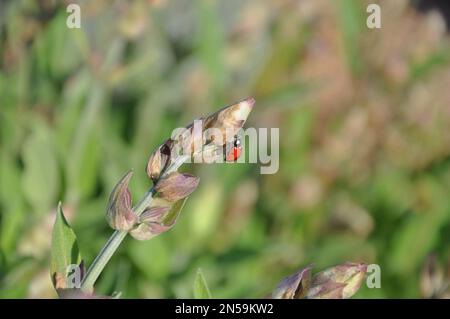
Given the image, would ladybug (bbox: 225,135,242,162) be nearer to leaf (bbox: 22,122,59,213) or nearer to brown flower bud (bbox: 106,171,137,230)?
brown flower bud (bbox: 106,171,137,230)

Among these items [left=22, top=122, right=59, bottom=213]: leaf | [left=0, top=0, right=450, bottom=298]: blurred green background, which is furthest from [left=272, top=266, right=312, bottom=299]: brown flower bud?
[left=22, top=122, right=59, bottom=213]: leaf

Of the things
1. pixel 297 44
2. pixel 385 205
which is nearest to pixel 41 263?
pixel 385 205

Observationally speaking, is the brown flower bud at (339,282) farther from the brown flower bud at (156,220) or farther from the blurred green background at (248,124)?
the blurred green background at (248,124)

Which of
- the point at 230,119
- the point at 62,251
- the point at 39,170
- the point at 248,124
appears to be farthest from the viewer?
the point at 248,124

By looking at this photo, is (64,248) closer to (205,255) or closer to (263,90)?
(205,255)

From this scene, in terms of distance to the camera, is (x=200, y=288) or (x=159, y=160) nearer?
(x=159, y=160)

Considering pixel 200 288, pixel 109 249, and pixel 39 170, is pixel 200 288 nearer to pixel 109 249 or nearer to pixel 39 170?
pixel 109 249

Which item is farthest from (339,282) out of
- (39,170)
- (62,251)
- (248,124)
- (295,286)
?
(248,124)
